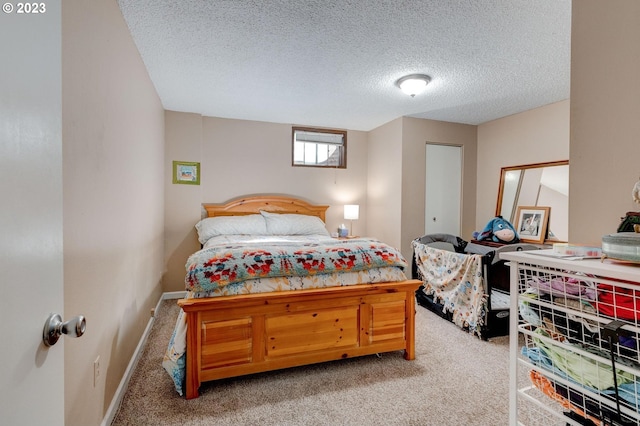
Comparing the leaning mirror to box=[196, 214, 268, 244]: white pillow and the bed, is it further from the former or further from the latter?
box=[196, 214, 268, 244]: white pillow

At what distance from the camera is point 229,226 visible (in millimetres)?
3711

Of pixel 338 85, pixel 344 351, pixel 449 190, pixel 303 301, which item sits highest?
pixel 338 85

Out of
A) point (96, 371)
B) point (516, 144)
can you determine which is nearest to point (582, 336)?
point (96, 371)

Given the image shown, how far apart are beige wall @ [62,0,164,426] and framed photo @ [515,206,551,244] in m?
4.31

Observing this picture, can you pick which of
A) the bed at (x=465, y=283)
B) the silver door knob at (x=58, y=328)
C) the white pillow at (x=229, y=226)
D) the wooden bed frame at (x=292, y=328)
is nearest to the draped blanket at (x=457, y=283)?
the bed at (x=465, y=283)

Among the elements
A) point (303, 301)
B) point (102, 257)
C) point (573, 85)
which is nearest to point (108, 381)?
point (102, 257)

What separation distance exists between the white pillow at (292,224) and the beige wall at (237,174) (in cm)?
51

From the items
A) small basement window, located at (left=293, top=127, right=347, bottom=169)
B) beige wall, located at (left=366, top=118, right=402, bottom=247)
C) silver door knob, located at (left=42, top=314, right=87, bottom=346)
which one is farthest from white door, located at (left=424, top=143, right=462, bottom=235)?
silver door knob, located at (left=42, top=314, right=87, bottom=346)

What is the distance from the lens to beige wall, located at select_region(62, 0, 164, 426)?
120 cm

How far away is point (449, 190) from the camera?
4418 mm

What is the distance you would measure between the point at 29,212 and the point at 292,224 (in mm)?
3429

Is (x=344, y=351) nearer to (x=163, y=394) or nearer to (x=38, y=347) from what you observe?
(x=163, y=394)

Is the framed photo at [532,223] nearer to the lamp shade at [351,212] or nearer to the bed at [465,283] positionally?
the bed at [465,283]

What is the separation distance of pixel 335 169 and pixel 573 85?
3621 millimetres
